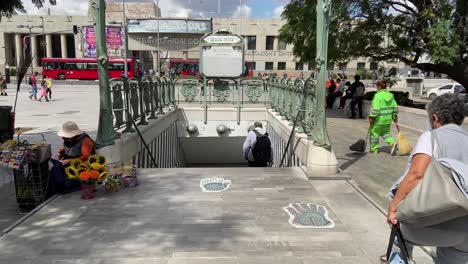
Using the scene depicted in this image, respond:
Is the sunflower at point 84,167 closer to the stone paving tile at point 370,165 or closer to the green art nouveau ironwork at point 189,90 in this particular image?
the stone paving tile at point 370,165

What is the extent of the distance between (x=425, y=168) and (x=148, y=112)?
8092mm

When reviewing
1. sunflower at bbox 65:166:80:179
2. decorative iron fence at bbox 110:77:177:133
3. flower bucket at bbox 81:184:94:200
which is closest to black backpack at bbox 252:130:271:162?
decorative iron fence at bbox 110:77:177:133

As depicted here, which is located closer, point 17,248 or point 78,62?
point 17,248

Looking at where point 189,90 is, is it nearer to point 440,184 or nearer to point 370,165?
point 370,165

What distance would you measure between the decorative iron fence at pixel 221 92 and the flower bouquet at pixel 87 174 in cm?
1060

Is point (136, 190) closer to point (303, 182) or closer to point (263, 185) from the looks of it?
point (263, 185)

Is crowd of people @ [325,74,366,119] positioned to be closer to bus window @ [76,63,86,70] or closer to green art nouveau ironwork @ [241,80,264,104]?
green art nouveau ironwork @ [241,80,264,104]

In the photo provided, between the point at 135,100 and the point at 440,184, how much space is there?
694 centimetres

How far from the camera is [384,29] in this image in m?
15.2

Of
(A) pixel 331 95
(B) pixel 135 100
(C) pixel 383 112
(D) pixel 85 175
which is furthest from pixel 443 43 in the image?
(D) pixel 85 175

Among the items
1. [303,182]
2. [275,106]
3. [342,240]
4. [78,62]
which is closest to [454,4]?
[275,106]

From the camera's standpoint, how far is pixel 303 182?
5930 millimetres

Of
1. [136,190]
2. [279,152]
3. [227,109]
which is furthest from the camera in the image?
[227,109]

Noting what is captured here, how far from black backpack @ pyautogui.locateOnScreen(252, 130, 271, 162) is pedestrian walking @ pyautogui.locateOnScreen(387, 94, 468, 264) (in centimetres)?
603
